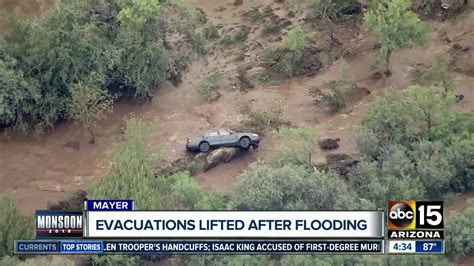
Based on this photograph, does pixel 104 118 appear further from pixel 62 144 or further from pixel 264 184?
pixel 264 184

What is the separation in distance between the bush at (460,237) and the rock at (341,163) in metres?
8.04

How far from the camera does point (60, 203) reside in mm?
48031

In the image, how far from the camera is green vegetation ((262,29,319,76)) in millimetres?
58228

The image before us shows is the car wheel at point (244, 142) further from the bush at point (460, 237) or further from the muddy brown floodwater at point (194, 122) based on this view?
the bush at point (460, 237)

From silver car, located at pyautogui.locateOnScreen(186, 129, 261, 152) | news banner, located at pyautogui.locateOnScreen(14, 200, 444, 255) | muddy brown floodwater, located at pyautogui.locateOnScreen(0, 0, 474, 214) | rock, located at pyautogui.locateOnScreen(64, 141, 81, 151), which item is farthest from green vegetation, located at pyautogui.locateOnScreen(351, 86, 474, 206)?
rock, located at pyautogui.locateOnScreen(64, 141, 81, 151)

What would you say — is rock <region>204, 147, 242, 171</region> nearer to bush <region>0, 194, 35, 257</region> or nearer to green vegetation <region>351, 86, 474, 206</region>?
green vegetation <region>351, 86, 474, 206</region>

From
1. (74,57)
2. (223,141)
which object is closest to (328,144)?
(223,141)

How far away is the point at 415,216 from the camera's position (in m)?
37.0

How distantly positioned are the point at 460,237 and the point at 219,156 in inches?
630

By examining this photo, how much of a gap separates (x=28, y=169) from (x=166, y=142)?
8.32 meters

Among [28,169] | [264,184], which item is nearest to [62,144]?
[28,169]

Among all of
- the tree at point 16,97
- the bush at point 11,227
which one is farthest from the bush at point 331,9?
the bush at point 11,227

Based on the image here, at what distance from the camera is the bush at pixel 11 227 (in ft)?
133

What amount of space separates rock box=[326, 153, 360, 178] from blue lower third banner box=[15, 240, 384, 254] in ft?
35.0
